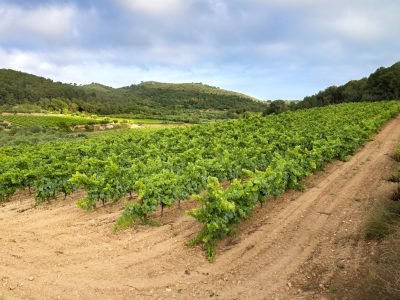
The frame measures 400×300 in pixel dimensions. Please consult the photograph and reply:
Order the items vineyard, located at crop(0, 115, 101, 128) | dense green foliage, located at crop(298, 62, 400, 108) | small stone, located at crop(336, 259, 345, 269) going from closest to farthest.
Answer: small stone, located at crop(336, 259, 345, 269)
dense green foliage, located at crop(298, 62, 400, 108)
vineyard, located at crop(0, 115, 101, 128)

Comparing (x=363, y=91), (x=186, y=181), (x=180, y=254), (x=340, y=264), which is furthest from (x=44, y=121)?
(x=340, y=264)

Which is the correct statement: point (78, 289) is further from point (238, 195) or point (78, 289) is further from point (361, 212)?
point (361, 212)

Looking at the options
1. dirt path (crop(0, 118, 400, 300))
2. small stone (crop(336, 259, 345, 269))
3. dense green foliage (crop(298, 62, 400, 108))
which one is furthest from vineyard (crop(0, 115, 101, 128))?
small stone (crop(336, 259, 345, 269))

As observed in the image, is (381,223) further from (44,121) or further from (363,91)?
(44,121)

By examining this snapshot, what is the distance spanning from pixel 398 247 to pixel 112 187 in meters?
8.53

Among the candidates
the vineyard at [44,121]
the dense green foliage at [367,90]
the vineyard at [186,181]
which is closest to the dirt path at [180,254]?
the vineyard at [186,181]

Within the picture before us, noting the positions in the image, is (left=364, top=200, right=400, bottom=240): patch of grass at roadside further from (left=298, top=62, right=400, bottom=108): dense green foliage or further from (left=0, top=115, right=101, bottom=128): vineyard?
(left=0, top=115, right=101, bottom=128): vineyard

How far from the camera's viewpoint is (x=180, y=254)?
877 cm

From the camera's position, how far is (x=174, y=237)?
9.74 metres

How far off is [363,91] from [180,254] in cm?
7407

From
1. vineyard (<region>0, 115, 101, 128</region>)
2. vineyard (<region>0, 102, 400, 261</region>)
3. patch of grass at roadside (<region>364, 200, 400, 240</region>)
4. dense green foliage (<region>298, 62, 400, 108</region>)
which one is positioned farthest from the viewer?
vineyard (<region>0, 115, 101, 128</region>)

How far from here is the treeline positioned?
69625 mm

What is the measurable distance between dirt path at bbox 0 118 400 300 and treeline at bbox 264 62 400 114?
213ft

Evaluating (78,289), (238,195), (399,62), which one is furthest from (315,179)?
(399,62)
